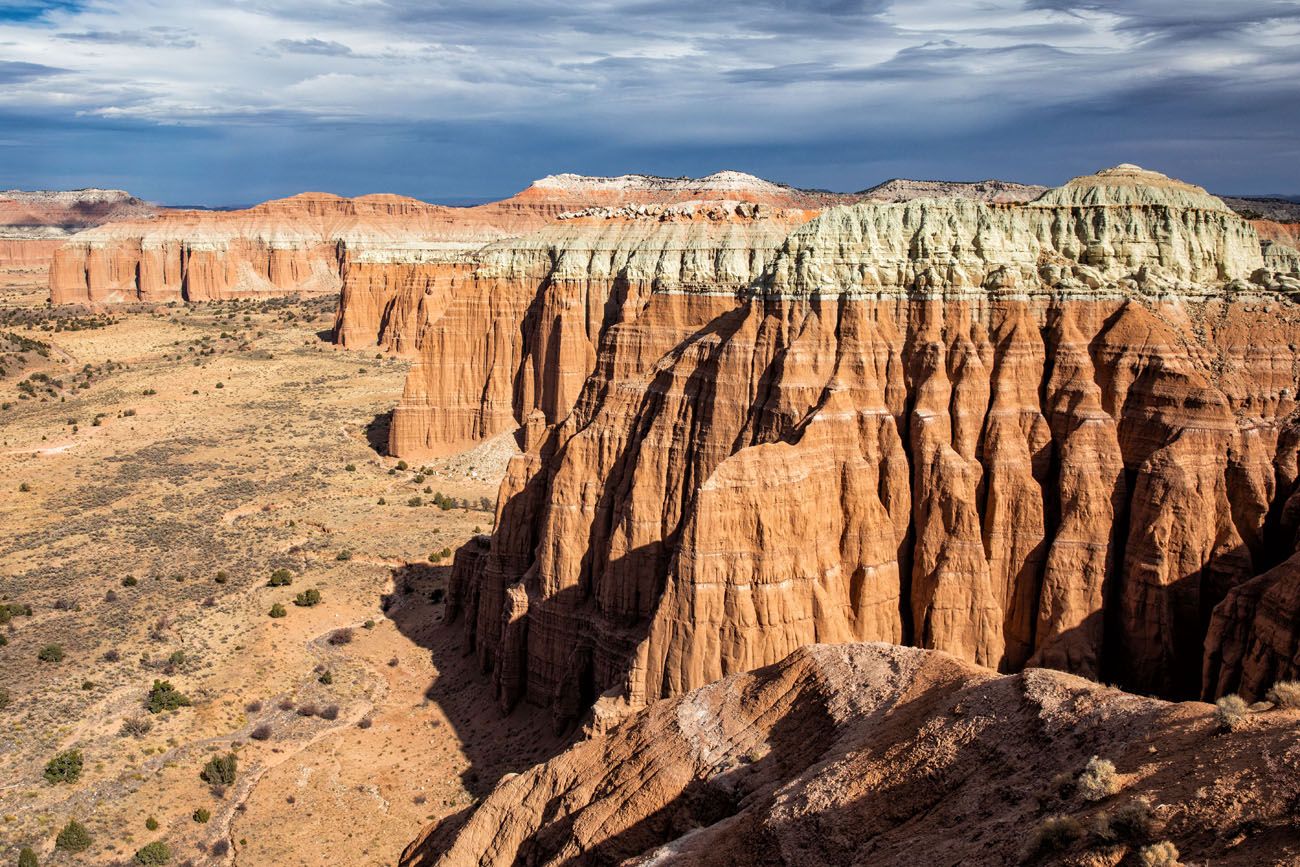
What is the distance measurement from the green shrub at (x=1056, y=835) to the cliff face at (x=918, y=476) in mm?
14841

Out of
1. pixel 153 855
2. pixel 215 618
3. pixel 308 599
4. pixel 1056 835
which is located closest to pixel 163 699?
pixel 215 618

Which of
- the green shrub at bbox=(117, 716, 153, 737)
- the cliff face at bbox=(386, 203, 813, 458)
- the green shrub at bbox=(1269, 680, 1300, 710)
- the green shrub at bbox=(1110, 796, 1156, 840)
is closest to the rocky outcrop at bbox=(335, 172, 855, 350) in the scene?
the cliff face at bbox=(386, 203, 813, 458)

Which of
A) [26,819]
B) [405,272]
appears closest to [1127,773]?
[26,819]

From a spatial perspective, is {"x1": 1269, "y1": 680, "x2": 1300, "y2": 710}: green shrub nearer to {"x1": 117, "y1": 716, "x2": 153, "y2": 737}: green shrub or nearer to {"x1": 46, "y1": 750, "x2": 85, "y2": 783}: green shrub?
{"x1": 46, "y1": 750, "x2": 85, "y2": 783}: green shrub

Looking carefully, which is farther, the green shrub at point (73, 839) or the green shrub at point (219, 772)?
the green shrub at point (219, 772)

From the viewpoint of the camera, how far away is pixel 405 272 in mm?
120062

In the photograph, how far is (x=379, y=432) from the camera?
8019 cm

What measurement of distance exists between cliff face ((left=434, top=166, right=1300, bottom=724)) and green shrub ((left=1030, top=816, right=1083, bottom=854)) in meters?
14.8

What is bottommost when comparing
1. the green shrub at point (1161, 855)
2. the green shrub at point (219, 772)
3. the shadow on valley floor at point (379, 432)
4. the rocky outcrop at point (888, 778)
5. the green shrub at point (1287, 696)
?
the green shrub at point (219, 772)

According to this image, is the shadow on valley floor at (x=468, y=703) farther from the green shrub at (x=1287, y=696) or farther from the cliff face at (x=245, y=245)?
the cliff face at (x=245, y=245)

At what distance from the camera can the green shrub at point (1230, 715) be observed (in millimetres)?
12164

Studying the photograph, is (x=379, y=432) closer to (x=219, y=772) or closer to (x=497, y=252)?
(x=497, y=252)

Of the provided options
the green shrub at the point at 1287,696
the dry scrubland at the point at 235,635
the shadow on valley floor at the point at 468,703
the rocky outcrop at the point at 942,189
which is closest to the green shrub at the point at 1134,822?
the green shrub at the point at 1287,696

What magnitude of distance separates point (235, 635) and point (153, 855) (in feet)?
52.5
